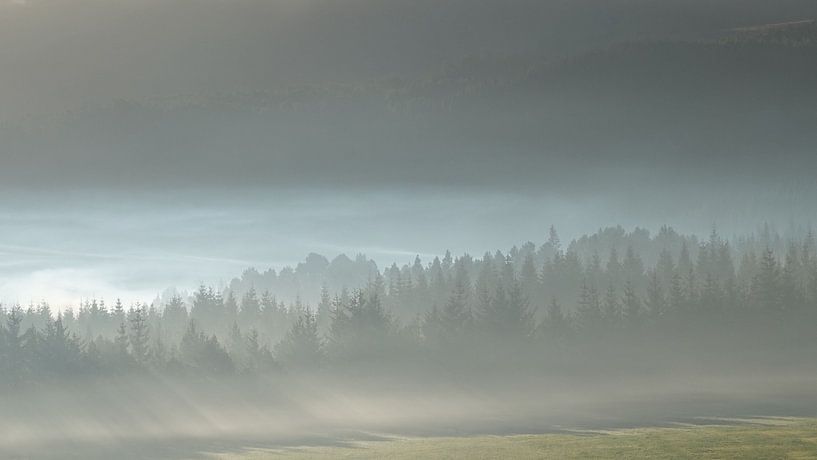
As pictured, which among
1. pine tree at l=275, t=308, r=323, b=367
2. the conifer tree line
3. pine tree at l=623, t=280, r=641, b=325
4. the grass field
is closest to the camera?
the grass field

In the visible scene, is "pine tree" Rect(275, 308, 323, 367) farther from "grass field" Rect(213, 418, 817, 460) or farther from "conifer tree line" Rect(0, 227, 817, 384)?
"grass field" Rect(213, 418, 817, 460)

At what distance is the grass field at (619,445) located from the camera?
6019 cm

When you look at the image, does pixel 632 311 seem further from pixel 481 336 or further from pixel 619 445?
pixel 619 445

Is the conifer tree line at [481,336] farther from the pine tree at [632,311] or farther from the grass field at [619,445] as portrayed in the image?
the grass field at [619,445]

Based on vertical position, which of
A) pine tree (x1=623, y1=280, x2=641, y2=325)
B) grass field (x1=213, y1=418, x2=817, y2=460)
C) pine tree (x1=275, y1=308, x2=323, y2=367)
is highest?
pine tree (x1=623, y1=280, x2=641, y2=325)

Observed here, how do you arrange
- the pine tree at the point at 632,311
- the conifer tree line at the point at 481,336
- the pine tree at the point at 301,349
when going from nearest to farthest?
the conifer tree line at the point at 481,336, the pine tree at the point at 301,349, the pine tree at the point at 632,311

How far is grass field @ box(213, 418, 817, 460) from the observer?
2370 inches

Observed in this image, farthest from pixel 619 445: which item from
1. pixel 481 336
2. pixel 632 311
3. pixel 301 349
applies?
pixel 632 311

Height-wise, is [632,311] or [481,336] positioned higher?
[632,311]

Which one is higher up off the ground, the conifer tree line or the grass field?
the conifer tree line

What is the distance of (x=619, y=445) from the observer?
220 feet

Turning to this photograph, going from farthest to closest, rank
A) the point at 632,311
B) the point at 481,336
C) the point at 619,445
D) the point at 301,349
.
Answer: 1. the point at 632,311
2. the point at 481,336
3. the point at 301,349
4. the point at 619,445

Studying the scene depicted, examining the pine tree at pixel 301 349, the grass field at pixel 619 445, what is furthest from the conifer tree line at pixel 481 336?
the grass field at pixel 619 445

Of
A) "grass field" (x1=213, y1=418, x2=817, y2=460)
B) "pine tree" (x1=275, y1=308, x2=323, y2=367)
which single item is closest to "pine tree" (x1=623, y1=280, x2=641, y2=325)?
"pine tree" (x1=275, y1=308, x2=323, y2=367)
